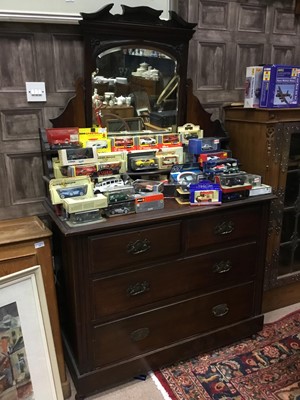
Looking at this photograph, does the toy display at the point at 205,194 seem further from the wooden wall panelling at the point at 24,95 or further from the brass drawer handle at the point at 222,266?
the wooden wall panelling at the point at 24,95

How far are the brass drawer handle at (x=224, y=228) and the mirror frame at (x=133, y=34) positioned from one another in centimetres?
82

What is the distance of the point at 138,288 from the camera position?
1618 mm

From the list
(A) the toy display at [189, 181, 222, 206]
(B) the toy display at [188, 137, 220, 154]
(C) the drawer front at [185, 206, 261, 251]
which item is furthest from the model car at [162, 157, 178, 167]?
(C) the drawer front at [185, 206, 261, 251]

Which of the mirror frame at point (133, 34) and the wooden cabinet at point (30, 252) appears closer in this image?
the wooden cabinet at point (30, 252)

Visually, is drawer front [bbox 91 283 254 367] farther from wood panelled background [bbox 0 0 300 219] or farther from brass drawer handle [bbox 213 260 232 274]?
wood panelled background [bbox 0 0 300 219]

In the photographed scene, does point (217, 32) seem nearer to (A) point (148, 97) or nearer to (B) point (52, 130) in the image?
(A) point (148, 97)

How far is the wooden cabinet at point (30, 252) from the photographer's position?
143 centimetres

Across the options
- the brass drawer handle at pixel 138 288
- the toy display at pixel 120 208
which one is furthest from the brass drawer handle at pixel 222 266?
the toy display at pixel 120 208

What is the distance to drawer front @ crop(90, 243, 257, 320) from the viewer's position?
155 centimetres

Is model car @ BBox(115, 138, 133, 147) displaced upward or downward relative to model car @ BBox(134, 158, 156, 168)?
upward

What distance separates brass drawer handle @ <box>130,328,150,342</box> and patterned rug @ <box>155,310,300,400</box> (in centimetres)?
24

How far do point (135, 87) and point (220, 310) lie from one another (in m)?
1.26

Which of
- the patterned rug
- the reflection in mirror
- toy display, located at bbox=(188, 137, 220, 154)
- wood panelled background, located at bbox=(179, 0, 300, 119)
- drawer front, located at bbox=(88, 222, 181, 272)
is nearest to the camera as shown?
drawer front, located at bbox=(88, 222, 181, 272)

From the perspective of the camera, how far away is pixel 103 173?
1693 millimetres
